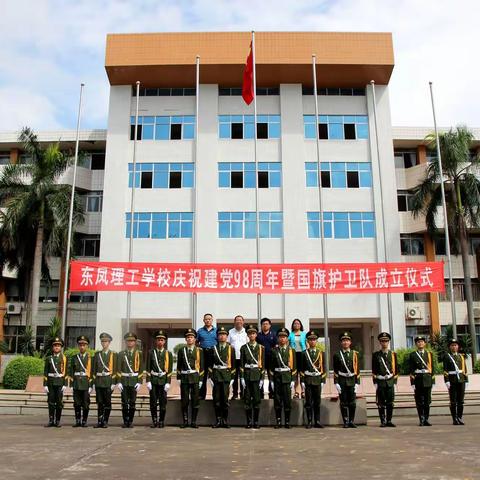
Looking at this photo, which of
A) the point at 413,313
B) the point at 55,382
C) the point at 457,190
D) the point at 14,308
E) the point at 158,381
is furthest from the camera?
the point at 14,308

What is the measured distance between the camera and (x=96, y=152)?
2752cm

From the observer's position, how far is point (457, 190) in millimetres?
22000

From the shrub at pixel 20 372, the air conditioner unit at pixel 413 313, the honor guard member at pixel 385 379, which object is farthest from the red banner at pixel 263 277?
the air conditioner unit at pixel 413 313

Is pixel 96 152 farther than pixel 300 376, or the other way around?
pixel 96 152

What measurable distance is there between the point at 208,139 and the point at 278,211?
438cm

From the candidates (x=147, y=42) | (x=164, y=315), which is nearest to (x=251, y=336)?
(x=164, y=315)

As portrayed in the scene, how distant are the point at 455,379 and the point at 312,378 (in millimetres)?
2426

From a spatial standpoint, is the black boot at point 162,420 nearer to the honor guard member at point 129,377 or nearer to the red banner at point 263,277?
the honor guard member at point 129,377

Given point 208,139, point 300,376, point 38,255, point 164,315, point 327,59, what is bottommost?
point 300,376

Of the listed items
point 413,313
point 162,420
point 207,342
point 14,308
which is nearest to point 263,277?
point 207,342

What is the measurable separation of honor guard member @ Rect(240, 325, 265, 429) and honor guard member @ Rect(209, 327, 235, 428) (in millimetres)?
220

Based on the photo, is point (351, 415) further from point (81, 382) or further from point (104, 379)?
point (81, 382)

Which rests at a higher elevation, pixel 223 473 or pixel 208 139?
pixel 208 139

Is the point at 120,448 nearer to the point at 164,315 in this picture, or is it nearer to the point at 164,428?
the point at 164,428
